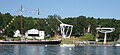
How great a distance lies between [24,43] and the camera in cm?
18150

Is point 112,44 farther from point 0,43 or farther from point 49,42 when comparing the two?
point 0,43

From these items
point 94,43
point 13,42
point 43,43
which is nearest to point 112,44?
point 94,43

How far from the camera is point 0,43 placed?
178 m

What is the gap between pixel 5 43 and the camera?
179 meters

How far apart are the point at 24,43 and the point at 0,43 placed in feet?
36.9

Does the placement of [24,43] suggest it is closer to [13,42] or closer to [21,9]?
[13,42]

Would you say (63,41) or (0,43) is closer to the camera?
(0,43)

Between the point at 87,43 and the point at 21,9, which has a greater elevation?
the point at 21,9

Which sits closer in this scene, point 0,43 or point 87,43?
point 0,43

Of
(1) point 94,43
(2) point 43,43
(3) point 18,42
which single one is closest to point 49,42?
(2) point 43,43

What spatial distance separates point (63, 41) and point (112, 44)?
998 inches

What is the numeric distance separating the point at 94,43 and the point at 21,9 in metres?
41.0

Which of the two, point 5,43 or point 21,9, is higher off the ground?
point 21,9

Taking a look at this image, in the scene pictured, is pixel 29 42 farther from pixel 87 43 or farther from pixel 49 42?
pixel 87 43
